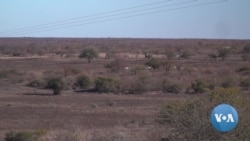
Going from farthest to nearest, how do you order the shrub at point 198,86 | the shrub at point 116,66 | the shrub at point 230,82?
1. the shrub at point 116,66
2. the shrub at point 230,82
3. the shrub at point 198,86

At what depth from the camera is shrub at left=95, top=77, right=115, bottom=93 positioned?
62500 mm

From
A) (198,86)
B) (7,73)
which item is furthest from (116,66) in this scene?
(198,86)

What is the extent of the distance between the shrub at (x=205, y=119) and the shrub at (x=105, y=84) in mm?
43298

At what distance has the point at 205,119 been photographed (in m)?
16.5

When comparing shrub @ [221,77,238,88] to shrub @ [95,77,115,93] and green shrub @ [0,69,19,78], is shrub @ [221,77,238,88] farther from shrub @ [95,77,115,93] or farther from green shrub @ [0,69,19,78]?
green shrub @ [0,69,19,78]

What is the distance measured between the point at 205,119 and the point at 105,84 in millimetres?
46338

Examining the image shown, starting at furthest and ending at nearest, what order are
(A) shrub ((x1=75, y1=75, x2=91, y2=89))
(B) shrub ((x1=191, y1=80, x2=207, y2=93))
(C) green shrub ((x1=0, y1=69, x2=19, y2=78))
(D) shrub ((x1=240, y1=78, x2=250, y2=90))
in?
(C) green shrub ((x1=0, y1=69, x2=19, y2=78)) → (A) shrub ((x1=75, y1=75, x2=91, y2=89)) → (D) shrub ((x1=240, y1=78, x2=250, y2=90)) → (B) shrub ((x1=191, y1=80, x2=207, y2=93))

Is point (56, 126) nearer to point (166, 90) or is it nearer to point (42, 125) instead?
point (42, 125)

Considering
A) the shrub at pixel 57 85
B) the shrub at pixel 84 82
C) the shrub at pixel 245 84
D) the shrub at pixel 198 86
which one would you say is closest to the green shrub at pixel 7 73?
the shrub at pixel 84 82

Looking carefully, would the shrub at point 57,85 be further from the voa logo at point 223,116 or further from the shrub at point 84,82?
the voa logo at point 223,116

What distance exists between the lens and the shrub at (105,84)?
62500mm

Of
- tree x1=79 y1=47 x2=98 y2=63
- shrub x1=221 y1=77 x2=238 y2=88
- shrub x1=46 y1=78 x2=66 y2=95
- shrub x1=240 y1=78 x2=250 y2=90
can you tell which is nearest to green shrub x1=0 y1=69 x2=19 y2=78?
shrub x1=46 y1=78 x2=66 y2=95

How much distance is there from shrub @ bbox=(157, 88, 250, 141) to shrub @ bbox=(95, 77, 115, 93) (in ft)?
142

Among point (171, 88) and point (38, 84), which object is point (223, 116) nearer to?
point (171, 88)
